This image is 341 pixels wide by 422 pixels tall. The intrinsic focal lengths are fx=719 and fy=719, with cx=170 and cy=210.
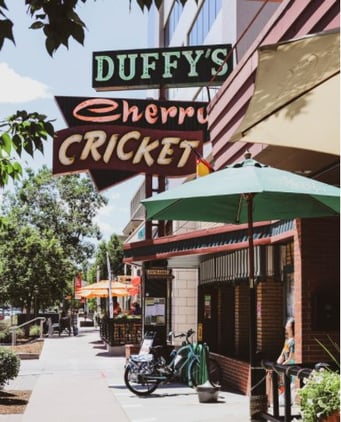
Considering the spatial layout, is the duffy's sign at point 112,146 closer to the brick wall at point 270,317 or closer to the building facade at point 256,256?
the building facade at point 256,256

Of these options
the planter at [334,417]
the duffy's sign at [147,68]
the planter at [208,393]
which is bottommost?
the planter at [208,393]

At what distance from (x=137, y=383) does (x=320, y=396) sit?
9.36 metres

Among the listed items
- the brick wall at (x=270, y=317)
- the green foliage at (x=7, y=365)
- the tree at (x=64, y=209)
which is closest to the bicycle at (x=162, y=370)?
the brick wall at (x=270, y=317)

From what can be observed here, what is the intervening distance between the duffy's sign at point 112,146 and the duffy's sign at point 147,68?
3.03m

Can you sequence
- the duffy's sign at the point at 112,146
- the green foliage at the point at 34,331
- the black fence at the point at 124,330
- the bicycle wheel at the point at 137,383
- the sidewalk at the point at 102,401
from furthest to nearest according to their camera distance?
the green foliage at the point at 34,331 → the black fence at the point at 124,330 → the duffy's sign at the point at 112,146 → the bicycle wheel at the point at 137,383 → the sidewalk at the point at 102,401

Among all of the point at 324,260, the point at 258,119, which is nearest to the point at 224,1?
the point at 324,260

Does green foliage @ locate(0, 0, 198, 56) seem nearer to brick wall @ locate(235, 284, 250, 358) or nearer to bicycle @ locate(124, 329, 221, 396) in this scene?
bicycle @ locate(124, 329, 221, 396)

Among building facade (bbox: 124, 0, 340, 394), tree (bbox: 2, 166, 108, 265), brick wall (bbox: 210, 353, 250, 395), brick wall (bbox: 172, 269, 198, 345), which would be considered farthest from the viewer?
tree (bbox: 2, 166, 108, 265)

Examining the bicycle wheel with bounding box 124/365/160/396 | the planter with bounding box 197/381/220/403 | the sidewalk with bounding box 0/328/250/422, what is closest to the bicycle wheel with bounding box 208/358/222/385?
the sidewalk with bounding box 0/328/250/422

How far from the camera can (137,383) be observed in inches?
548

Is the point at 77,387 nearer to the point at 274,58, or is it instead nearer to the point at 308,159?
the point at 308,159

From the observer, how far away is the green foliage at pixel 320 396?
4.86 m

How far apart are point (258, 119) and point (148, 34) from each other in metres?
39.4

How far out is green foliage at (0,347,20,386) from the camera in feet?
40.9
